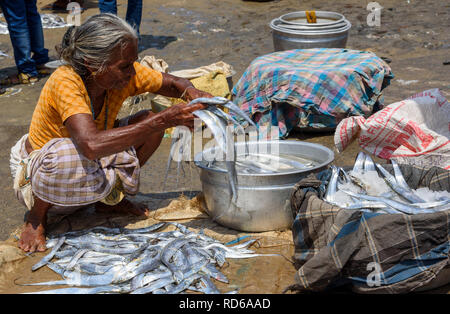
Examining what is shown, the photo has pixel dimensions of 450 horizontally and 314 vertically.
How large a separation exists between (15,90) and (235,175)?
15.1 ft

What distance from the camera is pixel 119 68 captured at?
2912 mm

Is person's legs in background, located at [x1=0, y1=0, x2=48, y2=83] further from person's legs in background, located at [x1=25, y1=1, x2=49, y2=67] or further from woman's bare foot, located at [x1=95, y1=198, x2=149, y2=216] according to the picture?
woman's bare foot, located at [x1=95, y1=198, x2=149, y2=216]

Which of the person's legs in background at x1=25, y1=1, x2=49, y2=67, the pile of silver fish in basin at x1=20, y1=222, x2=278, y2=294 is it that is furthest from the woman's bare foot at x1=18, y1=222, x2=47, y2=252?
the person's legs in background at x1=25, y1=1, x2=49, y2=67

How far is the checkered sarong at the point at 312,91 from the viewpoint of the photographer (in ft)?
15.1

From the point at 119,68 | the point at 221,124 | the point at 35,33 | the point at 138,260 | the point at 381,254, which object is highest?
the point at 119,68

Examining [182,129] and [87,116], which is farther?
[182,129]

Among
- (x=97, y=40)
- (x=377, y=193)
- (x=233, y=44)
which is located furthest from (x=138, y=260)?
(x=233, y=44)

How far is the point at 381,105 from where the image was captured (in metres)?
4.79

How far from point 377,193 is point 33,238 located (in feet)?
6.58

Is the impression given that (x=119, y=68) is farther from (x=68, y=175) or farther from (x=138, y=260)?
(x=138, y=260)

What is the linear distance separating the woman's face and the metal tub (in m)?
0.67
